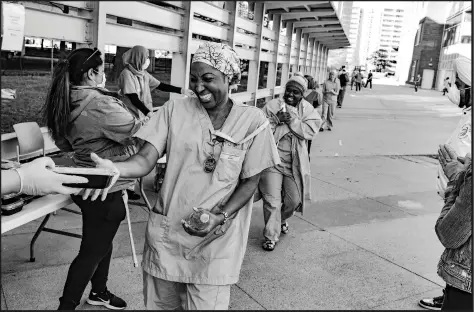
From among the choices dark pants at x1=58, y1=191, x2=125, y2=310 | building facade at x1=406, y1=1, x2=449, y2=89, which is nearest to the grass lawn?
dark pants at x1=58, y1=191, x2=125, y2=310

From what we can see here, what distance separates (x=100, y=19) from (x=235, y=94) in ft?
17.0

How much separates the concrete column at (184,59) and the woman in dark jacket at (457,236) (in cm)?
512

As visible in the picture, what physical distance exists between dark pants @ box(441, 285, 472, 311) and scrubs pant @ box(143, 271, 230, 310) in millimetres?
1154

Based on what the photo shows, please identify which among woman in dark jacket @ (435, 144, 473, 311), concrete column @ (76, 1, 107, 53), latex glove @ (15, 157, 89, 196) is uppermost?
concrete column @ (76, 1, 107, 53)

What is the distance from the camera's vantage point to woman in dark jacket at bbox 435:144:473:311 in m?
2.07

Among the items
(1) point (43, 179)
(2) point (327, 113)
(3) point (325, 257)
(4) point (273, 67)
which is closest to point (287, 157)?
(3) point (325, 257)

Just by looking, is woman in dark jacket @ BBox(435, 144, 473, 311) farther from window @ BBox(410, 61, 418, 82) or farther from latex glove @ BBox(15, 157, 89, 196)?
window @ BBox(410, 61, 418, 82)

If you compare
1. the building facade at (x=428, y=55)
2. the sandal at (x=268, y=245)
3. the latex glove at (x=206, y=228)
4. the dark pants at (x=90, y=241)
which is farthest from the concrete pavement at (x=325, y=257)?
the building facade at (x=428, y=55)

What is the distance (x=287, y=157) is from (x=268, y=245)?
89 centimetres

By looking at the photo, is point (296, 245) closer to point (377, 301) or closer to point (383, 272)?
point (383, 272)

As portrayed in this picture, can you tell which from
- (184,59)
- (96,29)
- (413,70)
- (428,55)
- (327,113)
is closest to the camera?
(96,29)

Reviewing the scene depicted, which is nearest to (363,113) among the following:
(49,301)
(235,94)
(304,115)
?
(235,94)

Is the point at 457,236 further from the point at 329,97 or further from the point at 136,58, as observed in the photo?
the point at 329,97

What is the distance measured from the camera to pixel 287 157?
4582mm
